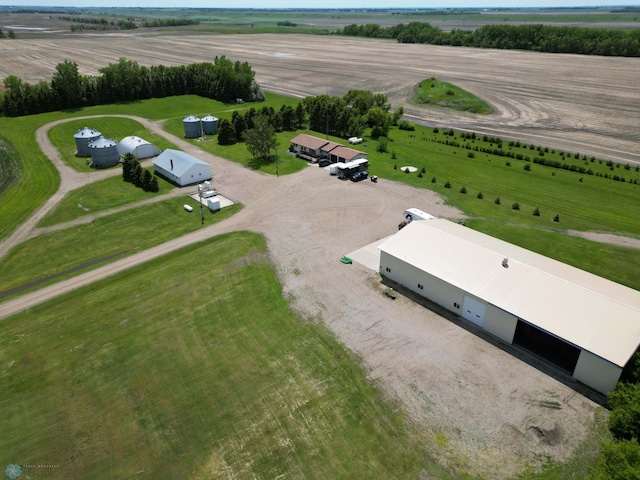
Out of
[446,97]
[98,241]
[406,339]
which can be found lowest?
[98,241]

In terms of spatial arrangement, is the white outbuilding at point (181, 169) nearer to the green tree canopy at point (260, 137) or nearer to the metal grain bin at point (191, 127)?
the green tree canopy at point (260, 137)

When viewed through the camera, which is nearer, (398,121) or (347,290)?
(347,290)

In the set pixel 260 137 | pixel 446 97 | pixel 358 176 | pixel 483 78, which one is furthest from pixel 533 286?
pixel 483 78

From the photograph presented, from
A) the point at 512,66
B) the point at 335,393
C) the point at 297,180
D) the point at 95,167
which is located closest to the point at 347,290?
the point at 335,393

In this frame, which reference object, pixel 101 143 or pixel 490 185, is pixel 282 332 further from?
pixel 101 143

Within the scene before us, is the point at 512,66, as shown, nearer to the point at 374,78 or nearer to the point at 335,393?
the point at 374,78

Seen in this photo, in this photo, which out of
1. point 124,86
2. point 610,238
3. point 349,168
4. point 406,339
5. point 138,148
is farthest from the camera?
point 124,86

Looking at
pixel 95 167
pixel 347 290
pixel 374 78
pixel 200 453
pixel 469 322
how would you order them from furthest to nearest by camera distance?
1. pixel 374 78
2. pixel 95 167
3. pixel 347 290
4. pixel 469 322
5. pixel 200 453
